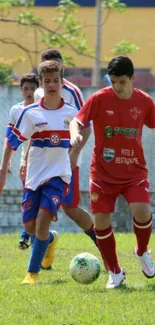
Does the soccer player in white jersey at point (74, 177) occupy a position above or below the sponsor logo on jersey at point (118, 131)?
below

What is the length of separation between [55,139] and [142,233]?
40.4 inches

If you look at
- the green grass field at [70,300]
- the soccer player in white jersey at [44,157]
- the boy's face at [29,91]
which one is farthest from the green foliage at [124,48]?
the soccer player in white jersey at [44,157]

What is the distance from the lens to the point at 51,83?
→ 8344 mm

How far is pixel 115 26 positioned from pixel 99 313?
18.7 meters

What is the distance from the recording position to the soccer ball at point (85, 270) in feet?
26.1

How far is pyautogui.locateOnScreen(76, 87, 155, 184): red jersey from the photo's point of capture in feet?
26.3

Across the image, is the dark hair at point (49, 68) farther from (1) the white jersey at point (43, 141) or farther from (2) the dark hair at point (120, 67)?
(2) the dark hair at point (120, 67)

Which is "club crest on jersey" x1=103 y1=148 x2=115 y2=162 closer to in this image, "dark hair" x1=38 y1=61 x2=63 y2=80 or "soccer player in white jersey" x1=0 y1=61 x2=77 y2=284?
"soccer player in white jersey" x1=0 y1=61 x2=77 y2=284

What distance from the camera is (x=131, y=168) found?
8086 millimetres

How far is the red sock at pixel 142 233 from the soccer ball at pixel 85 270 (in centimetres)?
41

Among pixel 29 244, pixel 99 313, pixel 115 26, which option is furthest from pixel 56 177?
pixel 115 26

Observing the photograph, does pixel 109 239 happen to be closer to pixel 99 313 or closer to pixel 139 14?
pixel 99 313

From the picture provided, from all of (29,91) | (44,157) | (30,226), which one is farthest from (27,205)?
(29,91)

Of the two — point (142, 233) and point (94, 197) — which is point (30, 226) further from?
point (142, 233)
